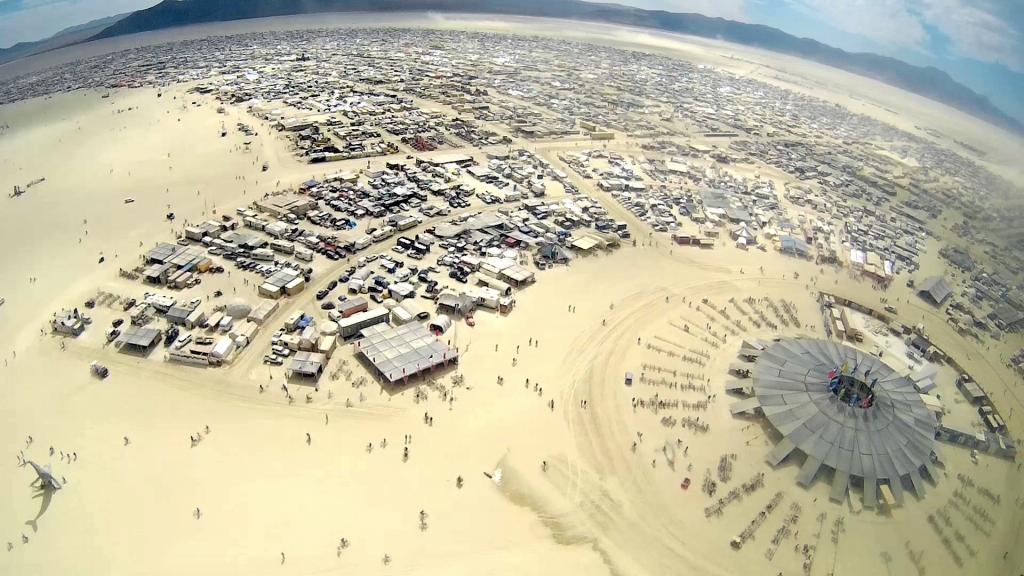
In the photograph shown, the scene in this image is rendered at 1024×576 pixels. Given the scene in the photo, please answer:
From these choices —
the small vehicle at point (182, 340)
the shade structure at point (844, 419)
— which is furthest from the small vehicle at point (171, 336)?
the shade structure at point (844, 419)

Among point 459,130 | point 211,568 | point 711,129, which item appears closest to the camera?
point 211,568

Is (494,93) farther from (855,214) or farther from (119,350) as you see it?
(119,350)

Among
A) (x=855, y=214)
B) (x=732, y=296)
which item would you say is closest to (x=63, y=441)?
(x=732, y=296)

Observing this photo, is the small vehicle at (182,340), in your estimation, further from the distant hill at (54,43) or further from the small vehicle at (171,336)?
the distant hill at (54,43)

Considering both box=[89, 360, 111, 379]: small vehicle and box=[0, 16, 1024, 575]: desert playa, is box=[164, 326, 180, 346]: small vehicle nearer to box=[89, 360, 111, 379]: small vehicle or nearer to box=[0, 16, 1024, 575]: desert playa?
box=[0, 16, 1024, 575]: desert playa

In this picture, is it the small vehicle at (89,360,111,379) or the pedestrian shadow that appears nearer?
the pedestrian shadow

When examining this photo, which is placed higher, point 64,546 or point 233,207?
point 233,207

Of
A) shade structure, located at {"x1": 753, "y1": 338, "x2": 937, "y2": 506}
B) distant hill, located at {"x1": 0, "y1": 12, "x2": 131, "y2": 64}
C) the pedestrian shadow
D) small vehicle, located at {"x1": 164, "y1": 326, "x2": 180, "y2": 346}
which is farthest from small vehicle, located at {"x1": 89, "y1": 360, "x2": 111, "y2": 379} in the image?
distant hill, located at {"x1": 0, "y1": 12, "x2": 131, "y2": 64}
